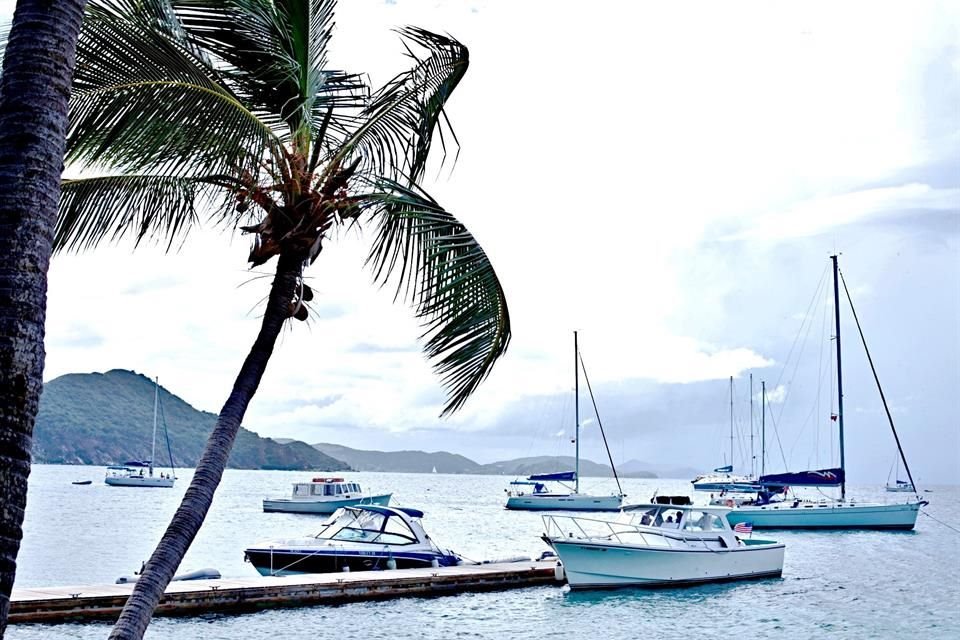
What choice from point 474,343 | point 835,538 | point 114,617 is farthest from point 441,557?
point 835,538

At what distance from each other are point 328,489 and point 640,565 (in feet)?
148

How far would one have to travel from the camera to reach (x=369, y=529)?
27312 millimetres

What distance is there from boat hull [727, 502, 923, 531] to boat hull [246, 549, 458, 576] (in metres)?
34.1

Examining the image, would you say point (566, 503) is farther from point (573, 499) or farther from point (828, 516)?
point (828, 516)

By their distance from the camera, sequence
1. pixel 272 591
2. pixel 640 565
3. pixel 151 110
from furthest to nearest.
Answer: pixel 640 565
pixel 272 591
pixel 151 110

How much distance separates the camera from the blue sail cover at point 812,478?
58.7 metres

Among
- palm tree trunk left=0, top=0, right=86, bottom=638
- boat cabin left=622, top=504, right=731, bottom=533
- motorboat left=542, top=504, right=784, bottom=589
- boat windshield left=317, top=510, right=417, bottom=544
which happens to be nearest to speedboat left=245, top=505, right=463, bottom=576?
boat windshield left=317, top=510, right=417, bottom=544

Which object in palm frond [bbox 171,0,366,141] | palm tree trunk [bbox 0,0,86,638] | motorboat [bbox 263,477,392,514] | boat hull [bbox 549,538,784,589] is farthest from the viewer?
motorboat [bbox 263,477,392,514]

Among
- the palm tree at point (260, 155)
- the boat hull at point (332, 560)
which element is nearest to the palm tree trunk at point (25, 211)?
the palm tree at point (260, 155)

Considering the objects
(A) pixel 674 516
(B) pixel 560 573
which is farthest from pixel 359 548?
(A) pixel 674 516

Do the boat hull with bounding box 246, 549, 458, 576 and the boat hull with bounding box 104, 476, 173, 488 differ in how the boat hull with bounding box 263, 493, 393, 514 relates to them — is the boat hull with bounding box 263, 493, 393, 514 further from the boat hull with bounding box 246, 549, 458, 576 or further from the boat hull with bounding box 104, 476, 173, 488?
the boat hull with bounding box 104, 476, 173, 488

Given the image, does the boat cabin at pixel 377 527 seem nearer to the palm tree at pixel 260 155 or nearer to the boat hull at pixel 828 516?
the palm tree at pixel 260 155

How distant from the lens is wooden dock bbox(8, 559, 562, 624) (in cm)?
1811

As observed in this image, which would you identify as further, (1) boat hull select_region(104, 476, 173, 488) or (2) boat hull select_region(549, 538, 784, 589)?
(1) boat hull select_region(104, 476, 173, 488)
